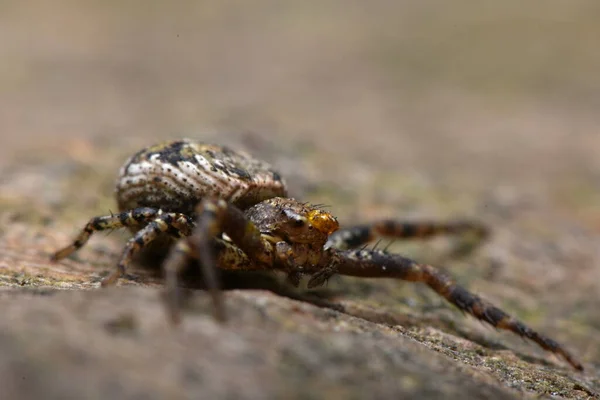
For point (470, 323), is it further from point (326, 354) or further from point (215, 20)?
point (215, 20)

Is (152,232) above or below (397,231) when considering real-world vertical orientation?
below

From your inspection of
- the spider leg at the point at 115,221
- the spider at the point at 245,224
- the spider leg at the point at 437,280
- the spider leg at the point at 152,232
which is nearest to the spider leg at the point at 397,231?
the spider leg at the point at 437,280

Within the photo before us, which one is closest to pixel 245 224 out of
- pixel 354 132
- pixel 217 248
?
pixel 217 248

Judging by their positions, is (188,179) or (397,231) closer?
(188,179)

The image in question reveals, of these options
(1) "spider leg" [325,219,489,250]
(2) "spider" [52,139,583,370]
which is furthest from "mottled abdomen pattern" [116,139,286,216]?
(1) "spider leg" [325,219,489,250]

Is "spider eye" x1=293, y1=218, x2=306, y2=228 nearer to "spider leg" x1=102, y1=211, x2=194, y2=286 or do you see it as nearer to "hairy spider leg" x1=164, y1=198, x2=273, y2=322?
"hairy spider leg" x1=164, y1=198, x2=273, y2=322

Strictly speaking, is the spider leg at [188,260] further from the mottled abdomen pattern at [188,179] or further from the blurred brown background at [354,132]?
the mottled abdomen pattern at [188,179]

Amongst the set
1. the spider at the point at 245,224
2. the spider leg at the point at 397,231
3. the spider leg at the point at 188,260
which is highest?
the spider leg at the point at 397,231

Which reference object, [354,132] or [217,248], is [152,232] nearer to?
[217,248]
